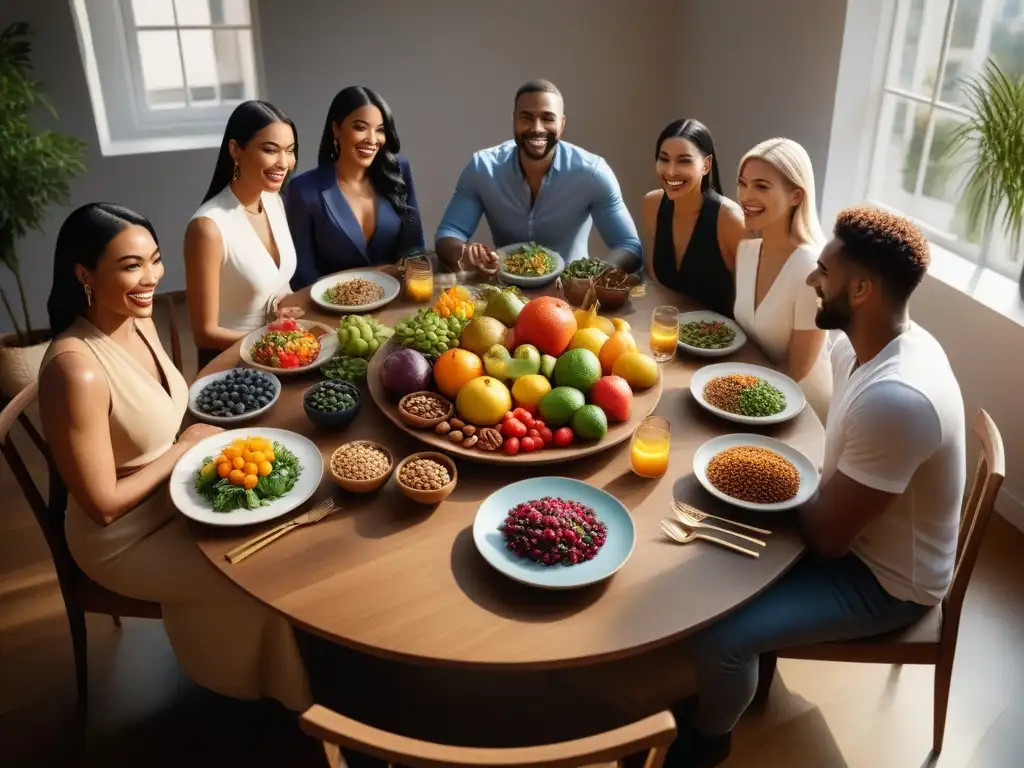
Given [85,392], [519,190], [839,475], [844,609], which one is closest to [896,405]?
[839,475]

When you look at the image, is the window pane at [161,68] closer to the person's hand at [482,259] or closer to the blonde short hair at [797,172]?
the person's hand at [482,259]

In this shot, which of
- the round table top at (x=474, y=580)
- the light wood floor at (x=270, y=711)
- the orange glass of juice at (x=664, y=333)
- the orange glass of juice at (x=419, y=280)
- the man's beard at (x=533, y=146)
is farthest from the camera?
the man's beard at (x=533, y=146)

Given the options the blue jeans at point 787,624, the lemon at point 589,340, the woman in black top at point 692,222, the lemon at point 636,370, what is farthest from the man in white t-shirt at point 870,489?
the woman in black top at point 692,222

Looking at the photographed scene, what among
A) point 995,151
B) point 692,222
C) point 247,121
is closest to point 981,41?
point 995,151

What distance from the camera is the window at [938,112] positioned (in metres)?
3.23

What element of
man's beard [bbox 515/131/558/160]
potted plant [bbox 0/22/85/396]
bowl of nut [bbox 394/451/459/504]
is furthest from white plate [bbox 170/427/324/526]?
potted plant [bbox 0/22/85/396]

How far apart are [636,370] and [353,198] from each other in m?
1.47

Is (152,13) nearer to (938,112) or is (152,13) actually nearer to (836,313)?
(938,112)

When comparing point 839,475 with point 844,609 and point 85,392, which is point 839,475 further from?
point 85,392

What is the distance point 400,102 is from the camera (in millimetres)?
4434

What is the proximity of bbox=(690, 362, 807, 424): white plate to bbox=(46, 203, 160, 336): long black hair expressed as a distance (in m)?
1.39

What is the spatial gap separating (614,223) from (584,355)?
1.30 metres

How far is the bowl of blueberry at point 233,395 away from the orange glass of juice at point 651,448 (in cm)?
89

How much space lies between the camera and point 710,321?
257cm
